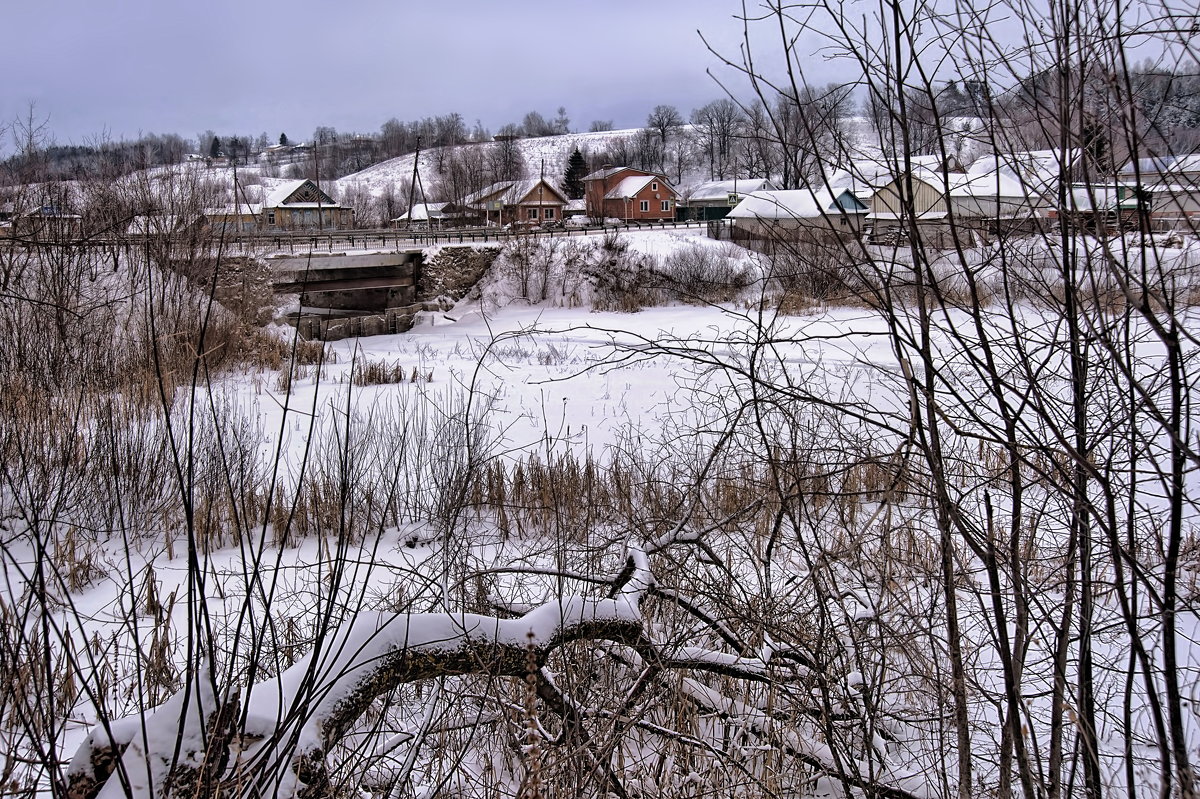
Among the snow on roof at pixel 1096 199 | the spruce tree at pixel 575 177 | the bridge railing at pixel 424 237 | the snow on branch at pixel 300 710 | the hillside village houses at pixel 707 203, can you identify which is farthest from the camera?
the spruce tree at pixel 575 177

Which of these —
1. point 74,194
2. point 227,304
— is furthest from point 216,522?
point 227,304

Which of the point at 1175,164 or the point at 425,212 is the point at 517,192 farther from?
the point at 1175,164

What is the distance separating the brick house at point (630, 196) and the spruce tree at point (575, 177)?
1089 centimetres

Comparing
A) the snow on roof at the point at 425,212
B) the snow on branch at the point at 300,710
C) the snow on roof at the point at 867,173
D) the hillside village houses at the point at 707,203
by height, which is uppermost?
the snow on roof at the point at 425,212

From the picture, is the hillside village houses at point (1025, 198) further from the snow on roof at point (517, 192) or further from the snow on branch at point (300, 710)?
the snow on roof at point (517, 192)

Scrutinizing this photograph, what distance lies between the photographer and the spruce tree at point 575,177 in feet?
219

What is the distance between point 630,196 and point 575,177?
15985mm

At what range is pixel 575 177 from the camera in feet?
221

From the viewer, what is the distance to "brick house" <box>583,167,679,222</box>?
174 ft

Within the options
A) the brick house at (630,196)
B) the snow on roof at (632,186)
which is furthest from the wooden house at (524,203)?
the snow on roof at (632,186)

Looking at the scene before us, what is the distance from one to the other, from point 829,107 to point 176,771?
2.62 m

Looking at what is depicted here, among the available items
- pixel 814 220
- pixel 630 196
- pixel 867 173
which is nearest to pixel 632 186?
pixel 630 196

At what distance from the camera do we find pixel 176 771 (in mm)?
1834

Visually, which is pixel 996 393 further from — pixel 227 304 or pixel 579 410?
pixel 227 304
